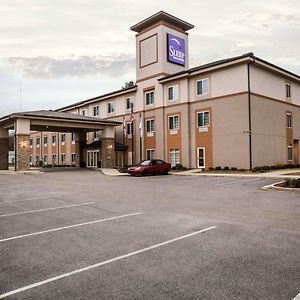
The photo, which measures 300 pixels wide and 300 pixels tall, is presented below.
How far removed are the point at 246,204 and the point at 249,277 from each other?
273 inches

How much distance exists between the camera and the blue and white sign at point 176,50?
36469 mm

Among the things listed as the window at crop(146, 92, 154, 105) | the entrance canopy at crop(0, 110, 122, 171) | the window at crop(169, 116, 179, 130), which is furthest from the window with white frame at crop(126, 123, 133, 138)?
the window at crop(169, 116, 179, 130)

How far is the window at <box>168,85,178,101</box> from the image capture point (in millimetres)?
34250

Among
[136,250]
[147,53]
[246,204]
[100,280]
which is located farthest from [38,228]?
[147,53]

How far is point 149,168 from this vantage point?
27750 millimetres

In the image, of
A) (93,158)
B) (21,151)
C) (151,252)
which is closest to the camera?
(151,252)

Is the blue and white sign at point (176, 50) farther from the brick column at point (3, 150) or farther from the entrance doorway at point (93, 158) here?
the brick column at point (3, 150)

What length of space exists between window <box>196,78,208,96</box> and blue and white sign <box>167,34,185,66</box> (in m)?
6.07

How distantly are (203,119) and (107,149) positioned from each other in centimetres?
1278

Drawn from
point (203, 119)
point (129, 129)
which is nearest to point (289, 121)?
point (203, 119)

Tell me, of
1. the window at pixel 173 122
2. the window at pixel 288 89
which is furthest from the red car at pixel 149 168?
the window at pixel 288 89

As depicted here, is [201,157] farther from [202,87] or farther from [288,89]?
[288,89]

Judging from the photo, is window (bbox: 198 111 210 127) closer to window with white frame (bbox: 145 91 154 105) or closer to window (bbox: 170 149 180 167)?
window (bbox: 170 149 180 167)

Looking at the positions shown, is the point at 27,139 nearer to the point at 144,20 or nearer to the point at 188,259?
the point at 144,20
